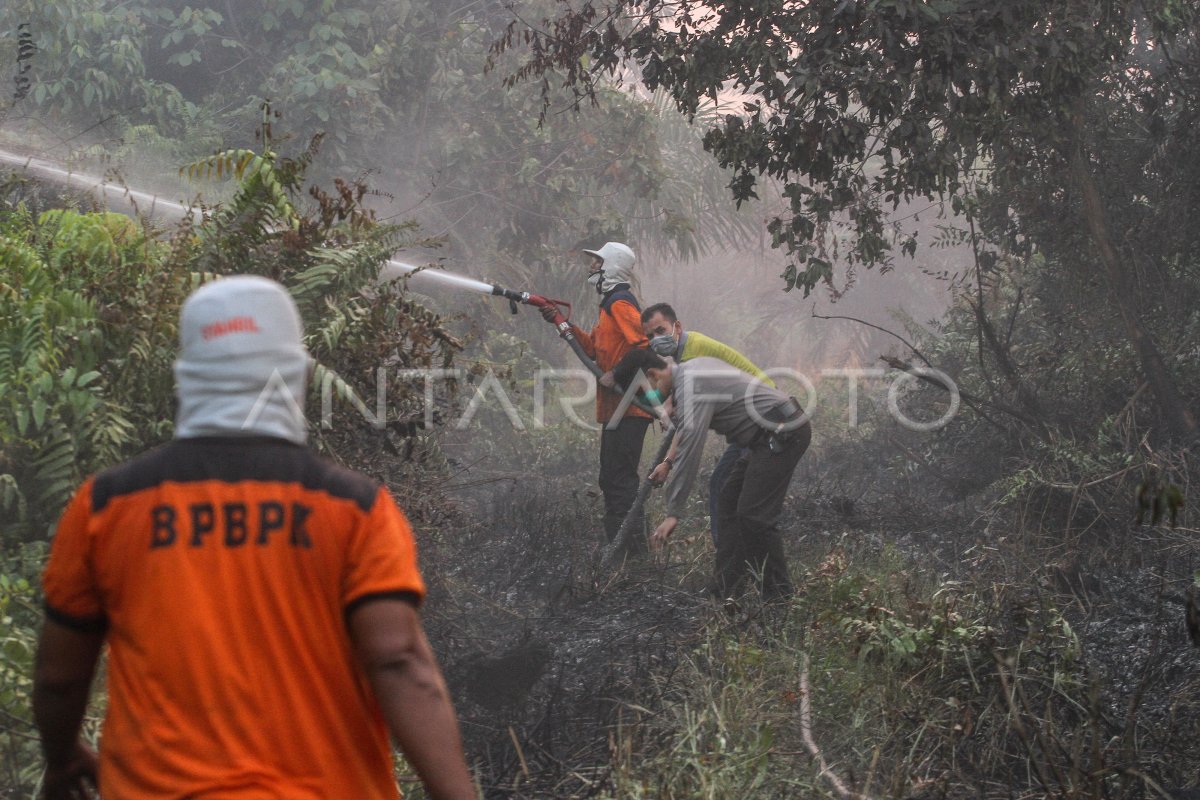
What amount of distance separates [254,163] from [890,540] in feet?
15.8

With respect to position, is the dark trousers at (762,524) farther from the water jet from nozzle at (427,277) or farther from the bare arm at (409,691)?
the bare arm at (409,691)

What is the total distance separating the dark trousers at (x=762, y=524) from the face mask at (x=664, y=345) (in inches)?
42.3

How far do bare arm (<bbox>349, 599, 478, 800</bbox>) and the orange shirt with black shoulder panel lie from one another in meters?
0.03

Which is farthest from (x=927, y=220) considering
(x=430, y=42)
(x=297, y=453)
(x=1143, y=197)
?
(x=297, y=453)

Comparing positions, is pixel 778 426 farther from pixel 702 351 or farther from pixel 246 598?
pixel 246 598

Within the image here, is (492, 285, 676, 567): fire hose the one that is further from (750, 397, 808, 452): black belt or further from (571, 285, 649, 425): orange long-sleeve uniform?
(750, 397, 808, 452): black belt

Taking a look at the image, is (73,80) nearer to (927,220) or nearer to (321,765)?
(321,765)

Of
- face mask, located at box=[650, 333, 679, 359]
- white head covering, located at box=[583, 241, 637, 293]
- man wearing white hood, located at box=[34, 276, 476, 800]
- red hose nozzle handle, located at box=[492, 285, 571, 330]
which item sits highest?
white head covering, located at box=[583, 241, 637, 293]

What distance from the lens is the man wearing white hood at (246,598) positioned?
182 centimetres

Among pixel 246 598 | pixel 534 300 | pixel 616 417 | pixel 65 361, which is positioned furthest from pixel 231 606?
pixel 534 300

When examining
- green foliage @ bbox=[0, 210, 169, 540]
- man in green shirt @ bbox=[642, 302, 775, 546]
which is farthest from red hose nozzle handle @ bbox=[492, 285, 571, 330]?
green foliage @ bbox=[0, 210, 169, 540]

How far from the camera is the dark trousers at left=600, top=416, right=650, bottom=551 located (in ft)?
25.7

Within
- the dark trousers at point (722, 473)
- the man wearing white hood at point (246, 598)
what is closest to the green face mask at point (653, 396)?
the dark trousers at point (722, 473)

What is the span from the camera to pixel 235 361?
1.87 meters
